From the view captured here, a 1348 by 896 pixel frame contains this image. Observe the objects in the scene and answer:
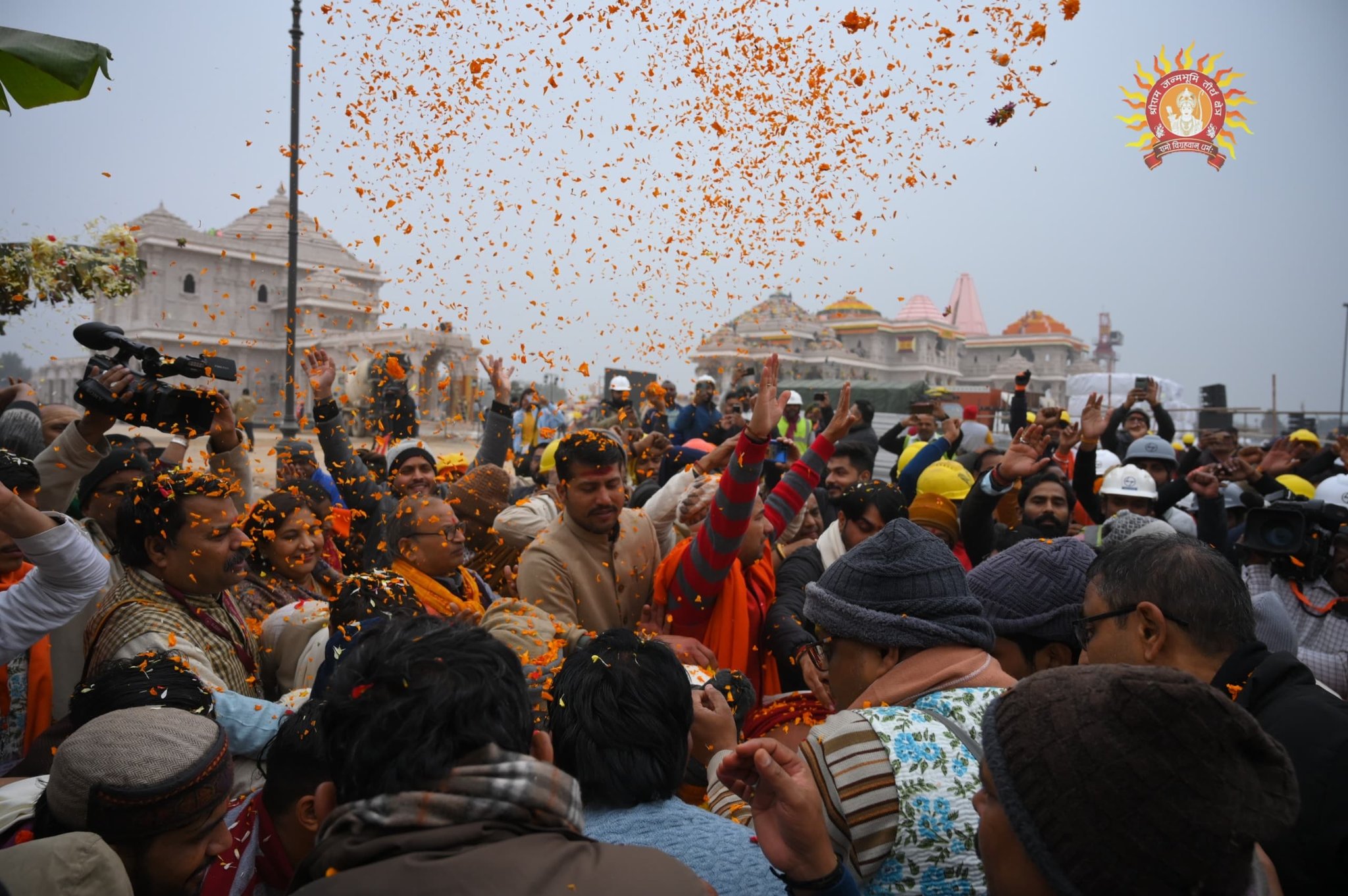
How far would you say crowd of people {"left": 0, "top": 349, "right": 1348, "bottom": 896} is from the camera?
4.35 feet

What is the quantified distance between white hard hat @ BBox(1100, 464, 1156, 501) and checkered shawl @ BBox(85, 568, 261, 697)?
5.33m

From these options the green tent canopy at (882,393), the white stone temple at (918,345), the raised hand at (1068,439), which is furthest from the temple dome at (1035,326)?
the raised hand at (1068,439)

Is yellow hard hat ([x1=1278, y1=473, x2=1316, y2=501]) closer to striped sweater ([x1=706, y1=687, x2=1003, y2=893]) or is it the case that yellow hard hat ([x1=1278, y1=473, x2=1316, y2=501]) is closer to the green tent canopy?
striped sweater ([x1=706, y1=687, x2=1003, y2=893])

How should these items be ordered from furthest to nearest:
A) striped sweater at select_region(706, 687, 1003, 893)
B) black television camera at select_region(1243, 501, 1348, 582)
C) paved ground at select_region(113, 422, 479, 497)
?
paved ground at select_region(113, 422, 479, 497) → black television camera at select_region(1243, 501, 1348, 582) → striped sweater at select_region(706, 687, 1003, 893)

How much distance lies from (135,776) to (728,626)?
7.60 ft

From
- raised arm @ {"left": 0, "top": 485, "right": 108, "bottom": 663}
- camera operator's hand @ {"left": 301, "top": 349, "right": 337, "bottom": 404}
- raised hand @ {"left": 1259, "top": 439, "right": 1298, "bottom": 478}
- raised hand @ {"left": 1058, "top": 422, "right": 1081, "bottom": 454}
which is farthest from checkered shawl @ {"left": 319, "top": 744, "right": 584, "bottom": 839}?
raised hand @ {"left": 1259, "top": 439, "right": 1298, "bottom": 478}

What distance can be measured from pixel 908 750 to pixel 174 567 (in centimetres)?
269

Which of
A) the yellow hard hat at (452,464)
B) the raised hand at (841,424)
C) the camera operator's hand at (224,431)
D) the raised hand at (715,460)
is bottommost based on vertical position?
the yellow hard hat at (452,464)

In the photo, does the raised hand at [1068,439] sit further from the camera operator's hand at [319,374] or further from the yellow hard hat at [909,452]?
the camera operator's hand at [319,374]

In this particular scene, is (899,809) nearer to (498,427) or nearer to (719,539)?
(719,539)

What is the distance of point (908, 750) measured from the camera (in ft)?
6.02

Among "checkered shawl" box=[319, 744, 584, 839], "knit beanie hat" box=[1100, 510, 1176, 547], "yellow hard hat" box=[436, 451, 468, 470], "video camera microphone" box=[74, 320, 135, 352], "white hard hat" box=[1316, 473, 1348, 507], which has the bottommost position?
"yellow hard hat" box=[436, 451, 468, 470]

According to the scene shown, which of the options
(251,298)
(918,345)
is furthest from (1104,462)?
(918,345)

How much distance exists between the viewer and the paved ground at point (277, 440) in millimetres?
13141
